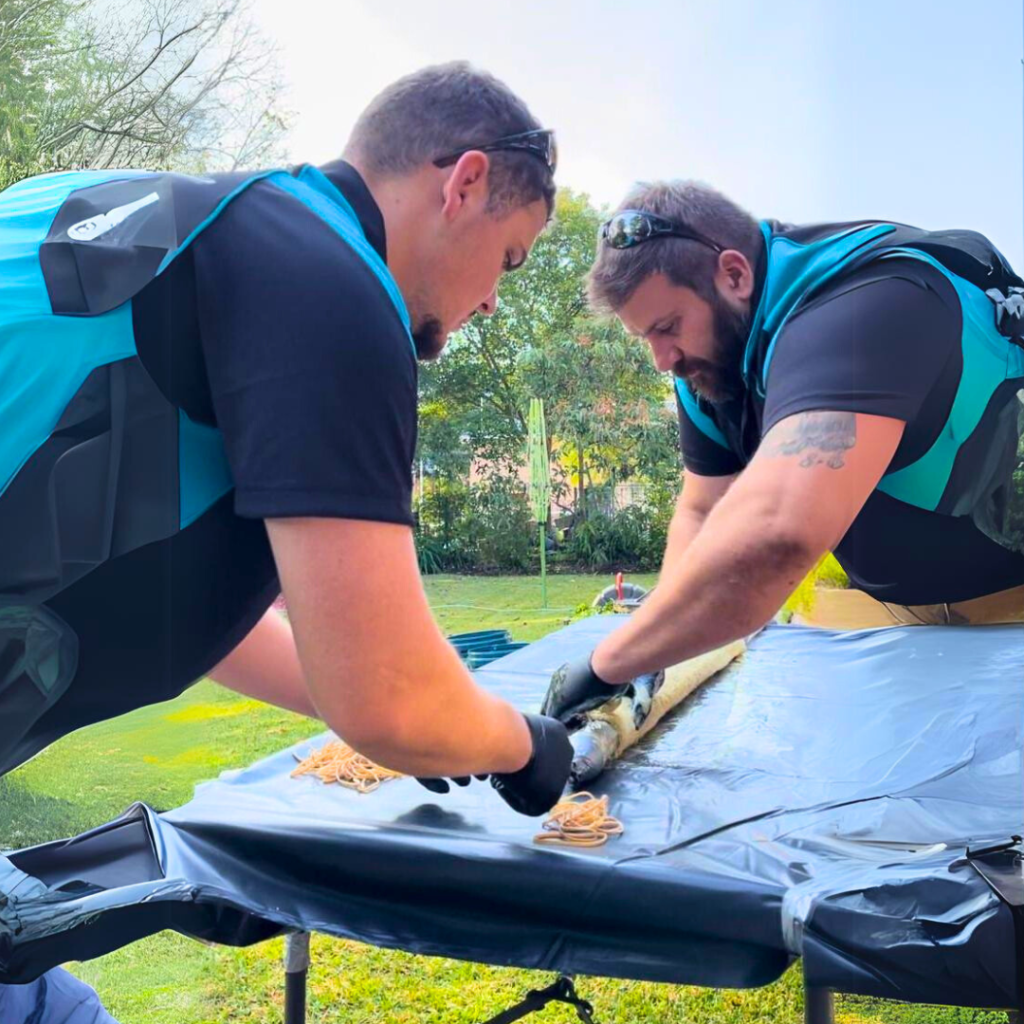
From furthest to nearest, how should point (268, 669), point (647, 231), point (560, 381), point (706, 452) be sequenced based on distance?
point (560, 381) → point (706, 452) → point (647, 231) → point (268, 669)

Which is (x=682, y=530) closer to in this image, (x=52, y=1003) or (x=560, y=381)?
(x=52, y=1003)

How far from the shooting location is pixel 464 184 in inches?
28.4

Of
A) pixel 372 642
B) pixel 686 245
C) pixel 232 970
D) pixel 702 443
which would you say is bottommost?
pixel 232 970

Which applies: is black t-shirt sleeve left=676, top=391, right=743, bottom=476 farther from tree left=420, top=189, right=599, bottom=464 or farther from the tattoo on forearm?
tree left=420, top=189, right=599, bottom=464

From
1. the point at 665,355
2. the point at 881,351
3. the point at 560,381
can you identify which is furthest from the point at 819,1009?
the point at 560,381

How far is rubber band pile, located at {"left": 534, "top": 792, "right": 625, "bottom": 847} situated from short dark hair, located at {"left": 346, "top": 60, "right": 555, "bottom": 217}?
0.55 m

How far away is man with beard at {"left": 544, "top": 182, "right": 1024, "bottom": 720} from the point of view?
3.20ft

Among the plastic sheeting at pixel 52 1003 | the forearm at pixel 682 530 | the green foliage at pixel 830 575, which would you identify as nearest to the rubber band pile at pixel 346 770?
the plastic sheeting at pixel 52 1003

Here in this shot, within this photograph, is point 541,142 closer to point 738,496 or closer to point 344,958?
point 738,496

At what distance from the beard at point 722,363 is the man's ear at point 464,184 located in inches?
25.9

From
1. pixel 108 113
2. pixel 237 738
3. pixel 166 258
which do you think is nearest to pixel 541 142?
pixel 166 258

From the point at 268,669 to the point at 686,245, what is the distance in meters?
0.80

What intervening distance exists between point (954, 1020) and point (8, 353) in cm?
201

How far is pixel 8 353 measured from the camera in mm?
509
